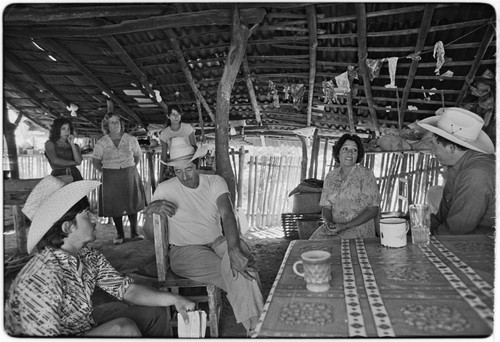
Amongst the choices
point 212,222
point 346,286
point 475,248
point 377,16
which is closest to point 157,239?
point 212,222

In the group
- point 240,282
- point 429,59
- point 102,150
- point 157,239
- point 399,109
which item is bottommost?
point 240,282

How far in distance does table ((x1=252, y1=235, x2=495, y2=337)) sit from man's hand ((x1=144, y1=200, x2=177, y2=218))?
1.08 meters

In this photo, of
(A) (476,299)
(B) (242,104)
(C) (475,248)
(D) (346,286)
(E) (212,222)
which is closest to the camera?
(A) (476,299)

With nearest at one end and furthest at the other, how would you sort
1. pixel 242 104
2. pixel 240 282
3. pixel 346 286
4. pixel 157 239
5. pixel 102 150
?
pixel 346 286
pixel 240 282
pixel 157 239
pixel 102 150
pixel 242 104

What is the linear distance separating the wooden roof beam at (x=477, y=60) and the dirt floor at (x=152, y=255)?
304 cm

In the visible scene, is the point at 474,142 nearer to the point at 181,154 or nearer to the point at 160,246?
the point at 181,154

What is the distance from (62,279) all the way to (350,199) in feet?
7.05

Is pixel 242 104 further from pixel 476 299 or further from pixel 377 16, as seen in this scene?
pixel 476 299

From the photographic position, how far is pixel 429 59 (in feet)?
16.8

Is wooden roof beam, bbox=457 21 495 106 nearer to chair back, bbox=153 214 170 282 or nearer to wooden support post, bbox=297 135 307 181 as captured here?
wooden support post, bbox=297 135 307 181

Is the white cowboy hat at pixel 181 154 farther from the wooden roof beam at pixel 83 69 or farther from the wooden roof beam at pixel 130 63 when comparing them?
the wooden roof beam at pixel 83 69

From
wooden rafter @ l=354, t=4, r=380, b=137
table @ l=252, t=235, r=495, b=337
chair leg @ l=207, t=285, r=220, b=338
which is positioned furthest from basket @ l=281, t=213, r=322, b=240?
table @ l=252, t=235, r=495, b=337

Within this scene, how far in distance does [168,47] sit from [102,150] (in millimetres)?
1618

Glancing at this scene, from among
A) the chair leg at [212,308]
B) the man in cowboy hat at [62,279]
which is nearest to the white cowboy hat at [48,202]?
the man in cowboy hat at [62,279]
